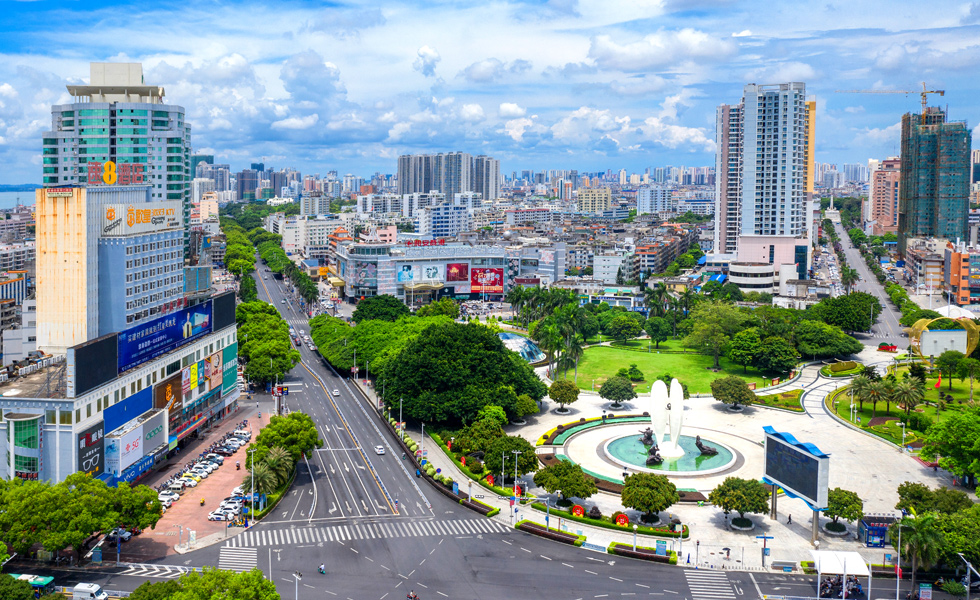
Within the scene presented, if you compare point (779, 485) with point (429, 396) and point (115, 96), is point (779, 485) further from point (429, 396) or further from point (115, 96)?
point (115, 96)

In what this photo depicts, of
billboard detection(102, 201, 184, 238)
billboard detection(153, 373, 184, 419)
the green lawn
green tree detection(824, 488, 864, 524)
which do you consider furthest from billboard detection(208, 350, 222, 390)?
green tree detection(824, 488, 864, 524)

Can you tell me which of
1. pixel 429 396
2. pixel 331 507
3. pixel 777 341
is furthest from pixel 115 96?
pixel 777 341

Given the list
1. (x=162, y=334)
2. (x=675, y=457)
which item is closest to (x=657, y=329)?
(x=675, y=457)

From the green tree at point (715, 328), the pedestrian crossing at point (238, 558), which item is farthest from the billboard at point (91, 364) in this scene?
the green tree at point (715, 328)

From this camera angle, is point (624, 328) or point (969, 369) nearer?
point (969, 369)

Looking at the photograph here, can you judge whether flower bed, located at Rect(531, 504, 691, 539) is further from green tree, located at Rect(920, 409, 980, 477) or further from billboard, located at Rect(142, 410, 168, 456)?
billboard, located at Rect(142, 410, 168, 456)

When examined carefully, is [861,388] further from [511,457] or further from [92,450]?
[92,450]

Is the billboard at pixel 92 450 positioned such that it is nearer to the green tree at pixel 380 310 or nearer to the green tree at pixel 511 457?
the green tree at pixel 511 457
